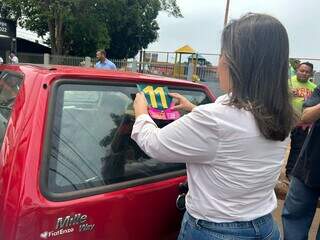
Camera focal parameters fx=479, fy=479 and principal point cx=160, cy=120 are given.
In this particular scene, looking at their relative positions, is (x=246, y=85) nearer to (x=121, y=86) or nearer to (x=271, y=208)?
(x=271, y=208)

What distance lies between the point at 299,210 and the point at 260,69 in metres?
2.08

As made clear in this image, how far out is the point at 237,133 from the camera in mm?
1793

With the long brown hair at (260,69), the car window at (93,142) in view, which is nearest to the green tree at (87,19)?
the car window at (93,142)

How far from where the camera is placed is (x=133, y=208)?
2.21 metres

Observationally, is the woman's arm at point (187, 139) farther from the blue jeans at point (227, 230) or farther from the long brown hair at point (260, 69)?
the blue jeans at point (227, 230)

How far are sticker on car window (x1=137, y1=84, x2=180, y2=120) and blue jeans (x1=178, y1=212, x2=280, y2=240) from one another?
483 millimetres

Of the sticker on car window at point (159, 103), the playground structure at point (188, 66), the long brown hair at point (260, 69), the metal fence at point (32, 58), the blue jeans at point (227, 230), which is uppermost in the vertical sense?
the long brown hair at point (260, 69)

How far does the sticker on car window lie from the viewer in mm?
2184

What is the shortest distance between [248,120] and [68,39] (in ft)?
111

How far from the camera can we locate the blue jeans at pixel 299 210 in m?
3.50

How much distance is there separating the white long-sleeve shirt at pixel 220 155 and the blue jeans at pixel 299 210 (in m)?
1.64

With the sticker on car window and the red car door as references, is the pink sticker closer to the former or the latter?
the sticker on car window

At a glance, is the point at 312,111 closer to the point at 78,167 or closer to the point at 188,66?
the point at 78,167

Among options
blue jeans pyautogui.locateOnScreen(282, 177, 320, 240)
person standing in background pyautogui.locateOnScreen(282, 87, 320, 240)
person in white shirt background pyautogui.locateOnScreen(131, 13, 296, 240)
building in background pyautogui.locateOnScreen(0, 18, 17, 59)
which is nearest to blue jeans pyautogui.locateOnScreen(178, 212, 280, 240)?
person in white shirt background pyautogui.locateOnScreen(131, 13, 296, 240)
